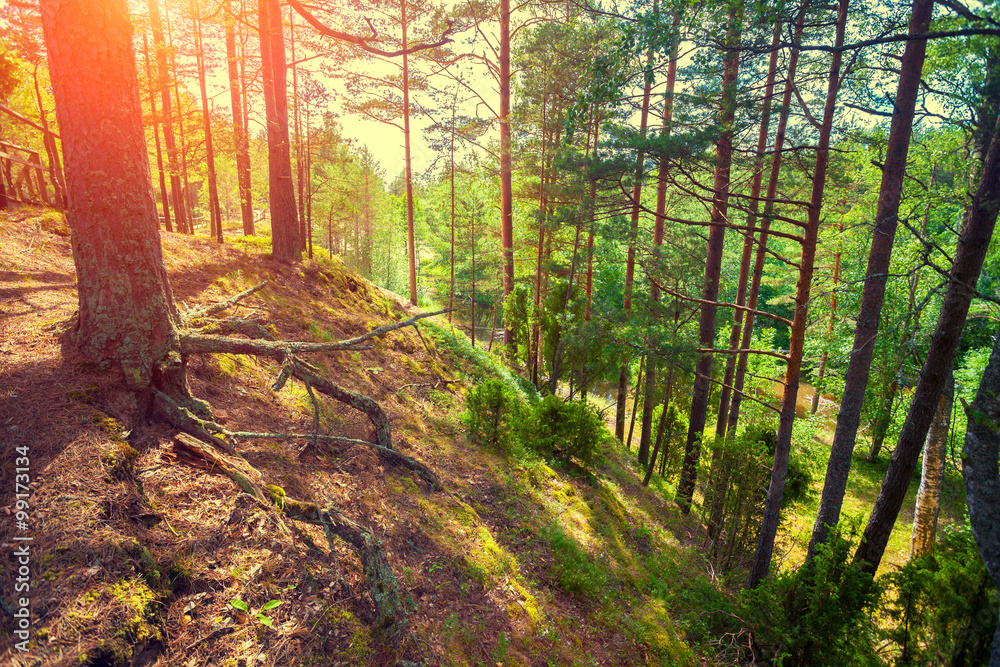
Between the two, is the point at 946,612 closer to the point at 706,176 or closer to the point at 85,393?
the point at 85,393

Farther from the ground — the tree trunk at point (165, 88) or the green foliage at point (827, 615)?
the tree trunk at point (165, 88)

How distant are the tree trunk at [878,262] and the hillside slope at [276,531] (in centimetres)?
269

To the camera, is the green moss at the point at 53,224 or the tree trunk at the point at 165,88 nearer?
the green moss at the point at 53,224

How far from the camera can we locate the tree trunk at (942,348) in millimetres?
4773

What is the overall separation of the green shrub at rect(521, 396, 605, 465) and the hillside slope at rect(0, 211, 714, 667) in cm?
58

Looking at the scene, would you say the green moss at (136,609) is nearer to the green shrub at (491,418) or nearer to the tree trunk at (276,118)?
the green shrub at (491,418)

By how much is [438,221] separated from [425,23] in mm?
26833

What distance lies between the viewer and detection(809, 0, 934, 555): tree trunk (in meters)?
5.36

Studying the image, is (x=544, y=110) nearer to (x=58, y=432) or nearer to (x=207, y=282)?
(x=207, y=282)

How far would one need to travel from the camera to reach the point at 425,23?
560 inches

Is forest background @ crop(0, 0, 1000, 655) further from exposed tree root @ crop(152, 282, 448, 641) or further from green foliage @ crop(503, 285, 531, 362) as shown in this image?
exposed tree root @ crop(152, 282, 448, 641)

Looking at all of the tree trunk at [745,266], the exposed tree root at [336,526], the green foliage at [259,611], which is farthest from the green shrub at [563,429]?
the green foliage at [259,611]

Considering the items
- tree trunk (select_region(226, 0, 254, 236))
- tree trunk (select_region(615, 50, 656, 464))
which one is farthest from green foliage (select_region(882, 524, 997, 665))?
tree trunk (select_region(226, 0, 254, 236))

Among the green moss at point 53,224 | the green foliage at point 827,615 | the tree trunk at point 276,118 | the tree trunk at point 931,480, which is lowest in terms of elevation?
the tree trunk at point 931,480
